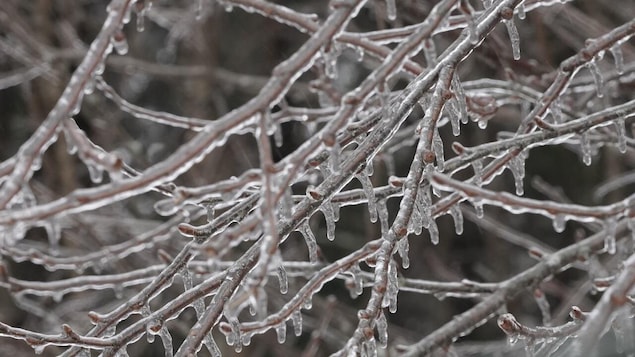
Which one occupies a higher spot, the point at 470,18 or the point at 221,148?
the point at 221,148

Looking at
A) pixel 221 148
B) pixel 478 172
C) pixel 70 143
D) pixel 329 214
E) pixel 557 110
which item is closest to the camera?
pixel 70 143

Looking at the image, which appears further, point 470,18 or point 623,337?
point 623,337

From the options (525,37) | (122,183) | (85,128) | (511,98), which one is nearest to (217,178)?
(85,128)

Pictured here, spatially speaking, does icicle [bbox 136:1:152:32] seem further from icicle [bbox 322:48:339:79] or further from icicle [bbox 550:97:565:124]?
icicle [bbox 550:97:565:124]

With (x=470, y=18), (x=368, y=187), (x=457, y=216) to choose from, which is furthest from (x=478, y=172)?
(x=470, y=18)

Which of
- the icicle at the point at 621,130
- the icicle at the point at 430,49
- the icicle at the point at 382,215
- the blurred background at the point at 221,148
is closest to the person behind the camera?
the icicle at the point at 430,49

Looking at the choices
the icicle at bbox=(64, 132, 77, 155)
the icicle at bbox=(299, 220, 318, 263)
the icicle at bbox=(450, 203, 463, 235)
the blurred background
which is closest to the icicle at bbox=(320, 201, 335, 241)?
the icicle at bbox=(299, 220, 318, 263)

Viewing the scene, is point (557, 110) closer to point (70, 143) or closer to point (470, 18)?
point (470, 18)

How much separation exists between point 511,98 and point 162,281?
153 cm

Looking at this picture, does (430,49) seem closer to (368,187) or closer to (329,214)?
(368,187)

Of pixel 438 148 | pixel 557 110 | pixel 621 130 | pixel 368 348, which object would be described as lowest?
pixel 368 348

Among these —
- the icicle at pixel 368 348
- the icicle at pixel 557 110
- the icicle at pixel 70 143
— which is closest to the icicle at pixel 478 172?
the icicle at pixel 557 110

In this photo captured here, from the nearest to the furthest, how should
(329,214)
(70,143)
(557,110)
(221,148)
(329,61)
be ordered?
1. (70,143)
2. (329,61)
3. (329,214)
4. (557,110)
5. (221,148)

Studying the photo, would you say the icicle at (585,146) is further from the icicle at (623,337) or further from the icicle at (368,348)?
the icicle at (368,348)
